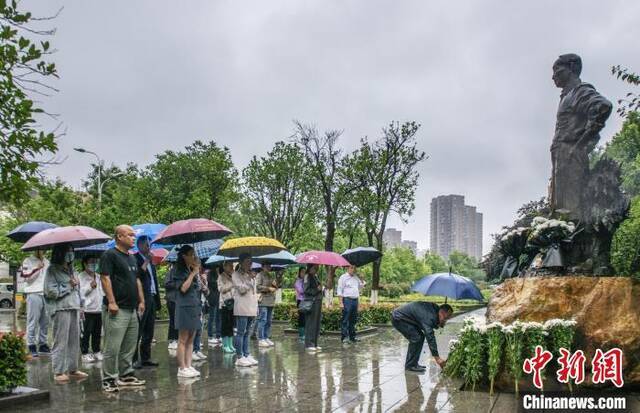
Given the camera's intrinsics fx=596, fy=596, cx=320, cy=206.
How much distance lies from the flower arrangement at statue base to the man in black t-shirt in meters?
→ 4.26

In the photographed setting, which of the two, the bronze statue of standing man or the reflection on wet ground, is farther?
the bronze statue of standing man

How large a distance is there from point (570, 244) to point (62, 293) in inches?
279

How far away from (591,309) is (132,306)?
226 inches

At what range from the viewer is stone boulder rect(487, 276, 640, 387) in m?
7.18

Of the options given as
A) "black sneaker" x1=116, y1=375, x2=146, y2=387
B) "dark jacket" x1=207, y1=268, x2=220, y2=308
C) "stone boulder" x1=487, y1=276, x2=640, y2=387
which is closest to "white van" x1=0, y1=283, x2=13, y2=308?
"dark jacket" x1=207, y1=268, x2=220, y2=308

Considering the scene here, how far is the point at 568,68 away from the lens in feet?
30.8

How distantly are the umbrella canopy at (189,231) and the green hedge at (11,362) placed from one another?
2414 mm

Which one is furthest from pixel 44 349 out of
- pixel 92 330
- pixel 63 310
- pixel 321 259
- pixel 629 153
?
pixel 629 153

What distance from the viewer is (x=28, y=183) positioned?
542cm

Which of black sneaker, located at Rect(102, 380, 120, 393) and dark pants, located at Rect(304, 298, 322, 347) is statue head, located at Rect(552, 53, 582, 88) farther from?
black sneaker, located at Rect(102, 380, 120, 393)

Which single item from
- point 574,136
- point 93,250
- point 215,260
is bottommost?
point 215,260

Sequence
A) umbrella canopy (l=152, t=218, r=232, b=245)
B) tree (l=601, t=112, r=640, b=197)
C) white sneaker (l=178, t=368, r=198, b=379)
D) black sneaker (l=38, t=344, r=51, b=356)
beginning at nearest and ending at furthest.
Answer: white sneaker (l=178, t=368, r=198, b=379) < umbrella canopy (l=152, t=218, r=232, b=245) < black sneaker (l=38, t=344, r=51, b=356) < tree (l=601, t=112, r=640, b=197)

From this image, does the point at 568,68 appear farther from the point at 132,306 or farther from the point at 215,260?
the point at 132,306

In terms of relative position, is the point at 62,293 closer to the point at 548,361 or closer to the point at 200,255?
the point at 200,255
